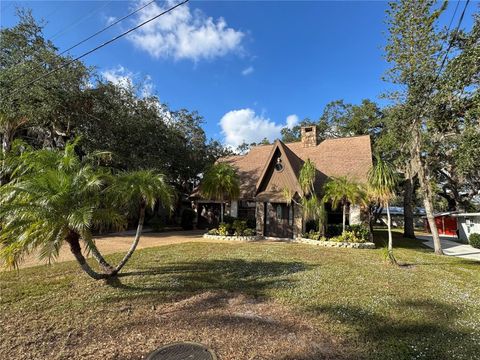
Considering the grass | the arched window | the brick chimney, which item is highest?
the brick chimney

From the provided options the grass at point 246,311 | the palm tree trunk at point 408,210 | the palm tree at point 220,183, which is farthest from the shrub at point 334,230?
the palm tree trunk at point 408,210

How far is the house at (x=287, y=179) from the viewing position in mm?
19266

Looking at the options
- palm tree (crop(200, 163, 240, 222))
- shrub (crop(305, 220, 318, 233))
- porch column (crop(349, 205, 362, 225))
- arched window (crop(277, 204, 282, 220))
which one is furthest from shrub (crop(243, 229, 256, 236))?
porch column (crop(349, 205, 362, 225))

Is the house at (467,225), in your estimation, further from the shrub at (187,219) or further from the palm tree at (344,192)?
the shrub at (187,219)

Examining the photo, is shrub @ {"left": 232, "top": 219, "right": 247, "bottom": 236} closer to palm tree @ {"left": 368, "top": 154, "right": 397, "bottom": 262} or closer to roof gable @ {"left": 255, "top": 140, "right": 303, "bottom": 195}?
roof gable @ {"left": 255, "top": 140, "right": 303, "bottom": 195}

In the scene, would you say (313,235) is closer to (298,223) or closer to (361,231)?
(298,223)

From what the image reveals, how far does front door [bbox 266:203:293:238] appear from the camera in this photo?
1923 cm

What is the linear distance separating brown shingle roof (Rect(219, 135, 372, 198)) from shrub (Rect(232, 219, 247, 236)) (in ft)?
8.06

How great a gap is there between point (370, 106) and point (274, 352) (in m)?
31.3

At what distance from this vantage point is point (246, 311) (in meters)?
6.41

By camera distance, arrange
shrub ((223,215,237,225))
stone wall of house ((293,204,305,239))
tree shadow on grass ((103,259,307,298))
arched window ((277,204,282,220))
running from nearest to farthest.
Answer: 1. tree shadow on grass ((103,259,307,298))
2. stone wall of house ((293,204,305,239))
3. arched window ((277,204,282,220))
4. shrub ((223,215,237,225))

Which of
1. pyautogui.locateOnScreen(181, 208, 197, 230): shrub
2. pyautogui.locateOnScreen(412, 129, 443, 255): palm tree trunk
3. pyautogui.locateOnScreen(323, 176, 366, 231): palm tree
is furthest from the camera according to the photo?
pyautogui.locateOnScreen(181, 208, 197, 230): shrub

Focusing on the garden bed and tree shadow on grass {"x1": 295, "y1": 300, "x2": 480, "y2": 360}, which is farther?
the garden bed

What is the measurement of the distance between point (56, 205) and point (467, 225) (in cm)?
2986
